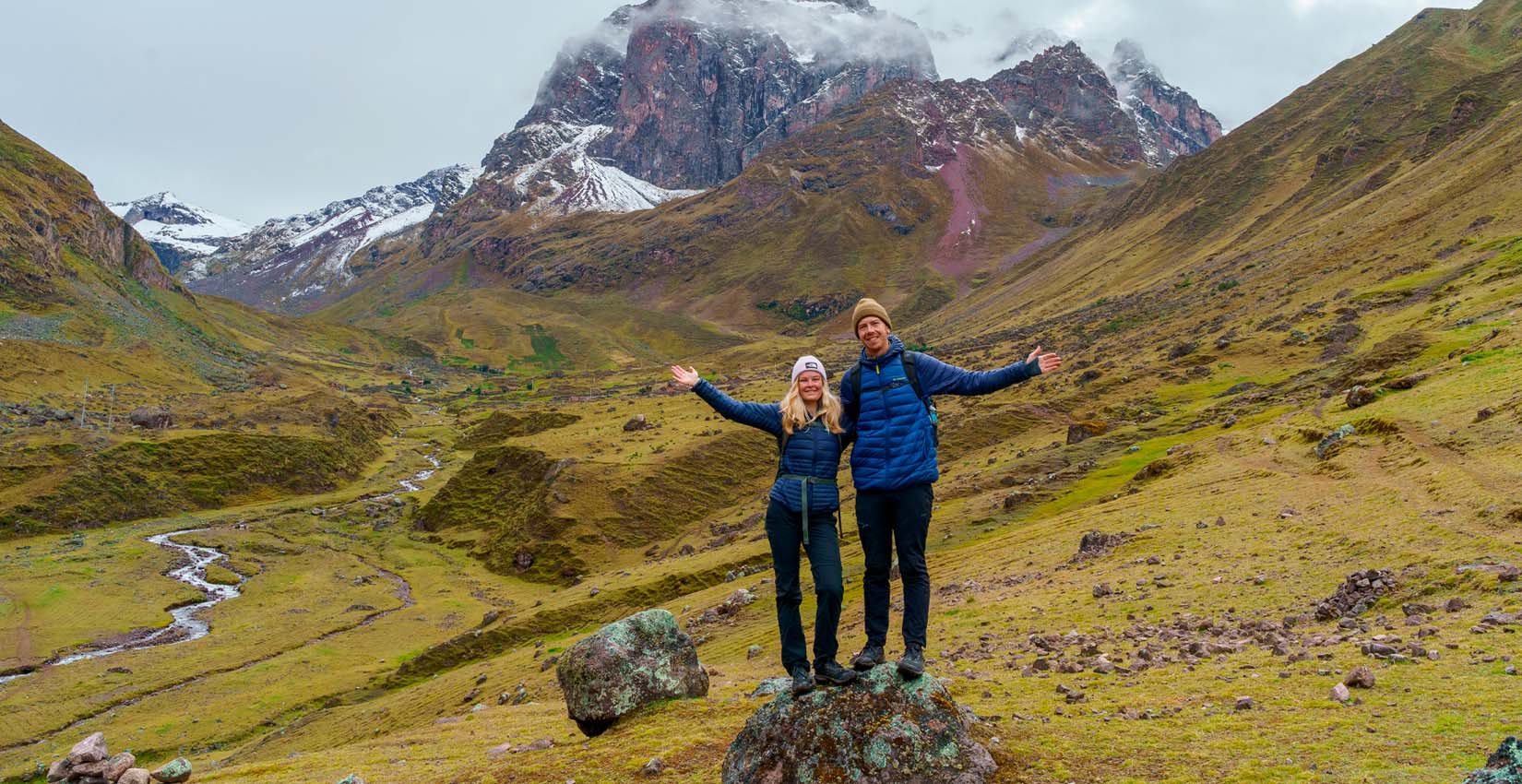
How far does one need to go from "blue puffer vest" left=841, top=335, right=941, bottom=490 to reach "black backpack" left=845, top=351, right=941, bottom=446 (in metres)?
0.05

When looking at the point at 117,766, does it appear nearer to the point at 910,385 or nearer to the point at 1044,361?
the point at 910,385

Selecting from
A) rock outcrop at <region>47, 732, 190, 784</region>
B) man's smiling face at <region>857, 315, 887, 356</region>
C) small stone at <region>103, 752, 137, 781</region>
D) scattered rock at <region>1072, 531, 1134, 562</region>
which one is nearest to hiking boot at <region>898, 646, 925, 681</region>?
man's smiling face at <region>857, 315, 887, 356</region>

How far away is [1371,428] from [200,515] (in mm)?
103141

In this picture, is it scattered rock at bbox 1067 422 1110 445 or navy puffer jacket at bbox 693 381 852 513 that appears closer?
navy puffer jacket at bbox 693 381 852 513

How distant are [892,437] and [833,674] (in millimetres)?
3099

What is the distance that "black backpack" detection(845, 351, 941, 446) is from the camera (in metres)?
9.80

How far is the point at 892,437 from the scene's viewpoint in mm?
9633

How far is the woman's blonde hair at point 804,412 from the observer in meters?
9.98

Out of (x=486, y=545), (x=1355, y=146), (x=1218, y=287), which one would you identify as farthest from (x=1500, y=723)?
(x=1355, y=146)

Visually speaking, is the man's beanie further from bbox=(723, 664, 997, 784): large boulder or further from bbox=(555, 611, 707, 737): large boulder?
bbox=(555, 611, 707, 737): large boulder

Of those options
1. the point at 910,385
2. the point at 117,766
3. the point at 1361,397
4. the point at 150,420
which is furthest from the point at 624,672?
the point at 150,420

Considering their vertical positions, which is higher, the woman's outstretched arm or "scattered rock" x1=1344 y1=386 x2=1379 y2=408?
the woman's outstretched arm

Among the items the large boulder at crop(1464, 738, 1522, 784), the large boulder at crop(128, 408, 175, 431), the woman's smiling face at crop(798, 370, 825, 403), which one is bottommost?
the large boulder at crop(1464, 738, 1522, 784)

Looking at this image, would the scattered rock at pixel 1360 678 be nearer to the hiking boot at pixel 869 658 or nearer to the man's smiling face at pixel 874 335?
the hiking boot at pixel 869 658
